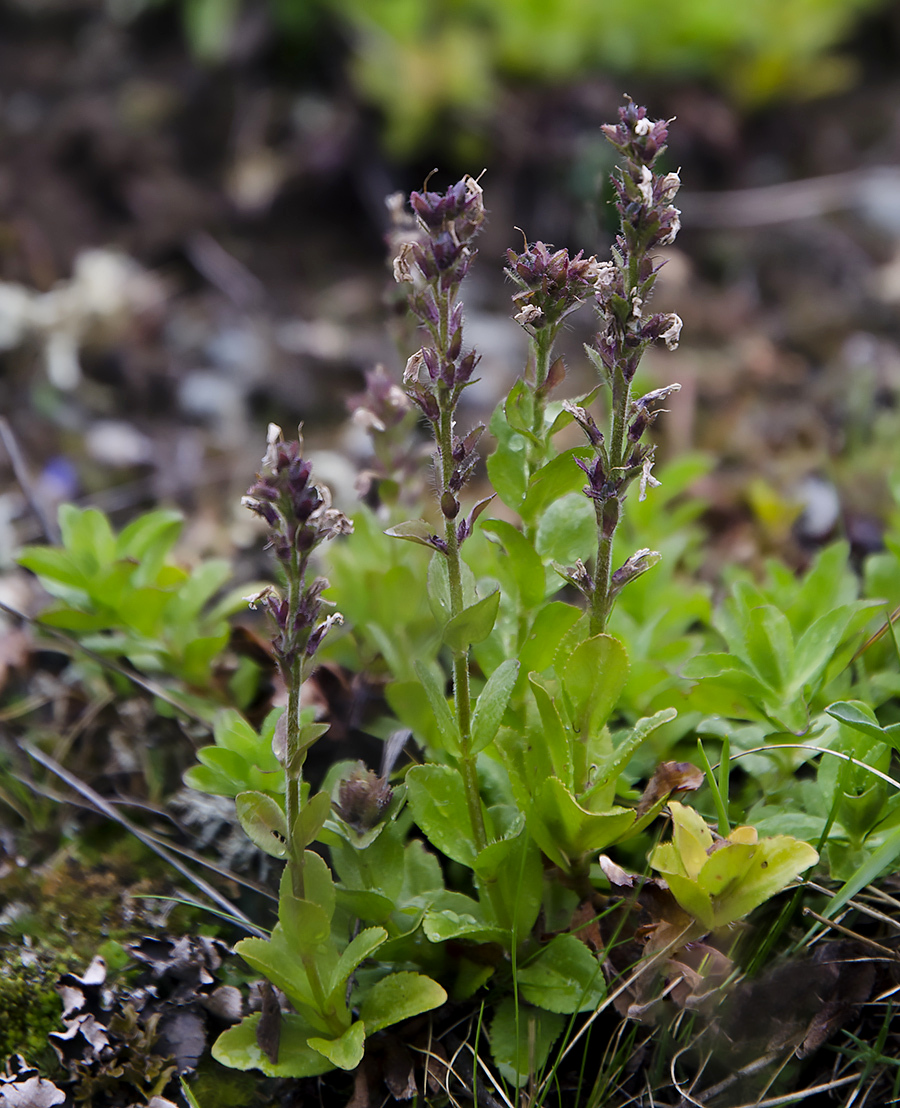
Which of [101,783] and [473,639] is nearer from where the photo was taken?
[473,639]

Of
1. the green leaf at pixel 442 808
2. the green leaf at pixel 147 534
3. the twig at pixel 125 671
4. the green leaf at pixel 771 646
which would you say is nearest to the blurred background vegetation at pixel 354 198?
the green leaf at pixel 147 534

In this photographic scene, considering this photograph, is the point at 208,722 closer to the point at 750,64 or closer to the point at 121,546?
the point at 121,546

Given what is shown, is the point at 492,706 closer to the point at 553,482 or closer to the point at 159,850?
the point at 553,482

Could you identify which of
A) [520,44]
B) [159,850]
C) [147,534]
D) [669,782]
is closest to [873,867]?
[669,782]

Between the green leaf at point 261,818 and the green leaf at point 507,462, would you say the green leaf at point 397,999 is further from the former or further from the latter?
A: the green leaf at point 507,462

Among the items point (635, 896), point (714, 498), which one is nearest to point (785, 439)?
point (714, 498)

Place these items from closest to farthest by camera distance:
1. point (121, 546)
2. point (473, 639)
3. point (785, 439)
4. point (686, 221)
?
1. point (473, 639)
2. point (121, 546)
3. point (785, 439)
4. point (686, 221)
